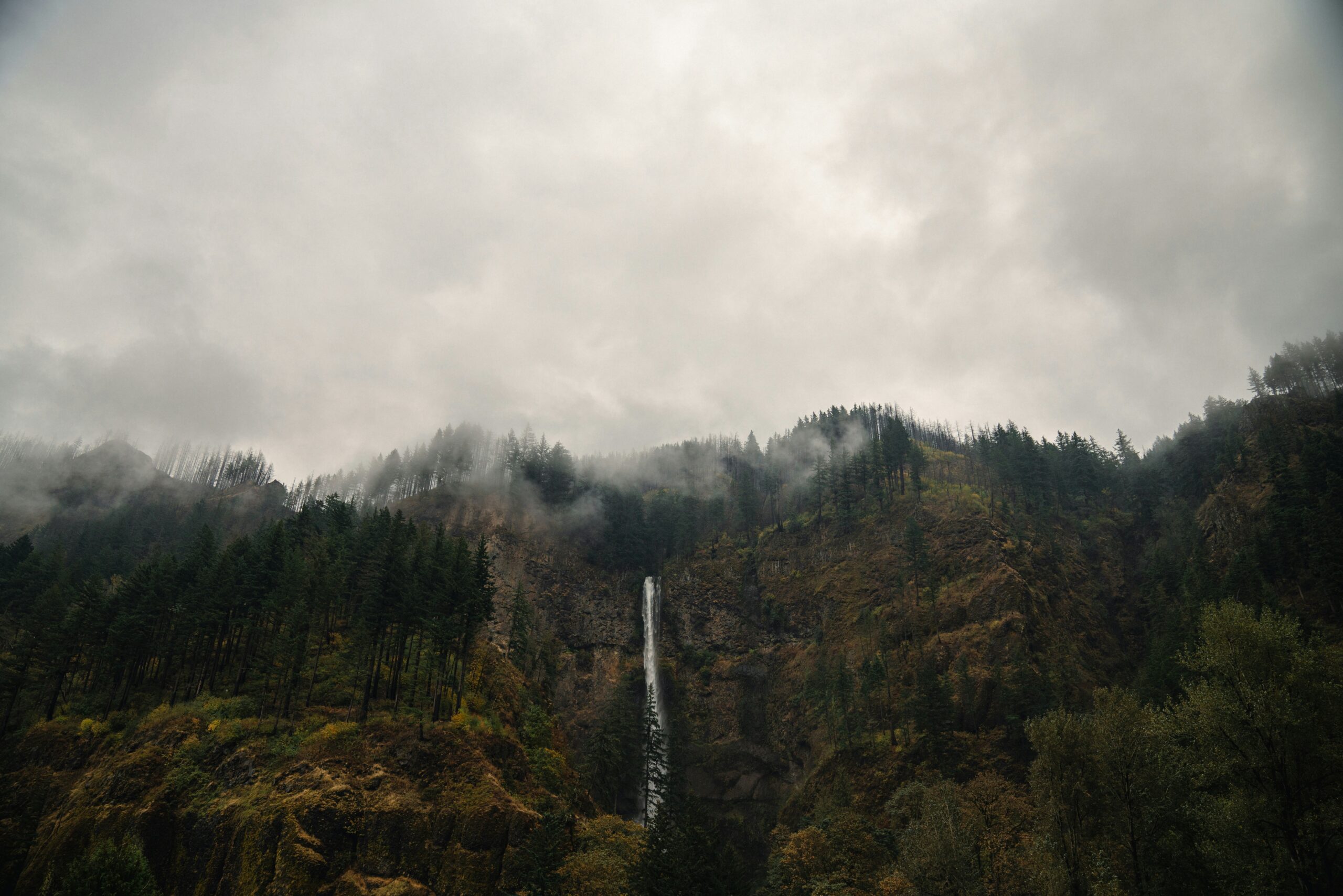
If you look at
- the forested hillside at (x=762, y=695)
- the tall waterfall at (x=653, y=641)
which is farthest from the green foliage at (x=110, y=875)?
the tall waterfall at (x=653, y=641)

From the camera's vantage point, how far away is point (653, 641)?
129 m

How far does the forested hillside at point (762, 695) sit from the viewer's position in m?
40.9

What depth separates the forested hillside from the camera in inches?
1610

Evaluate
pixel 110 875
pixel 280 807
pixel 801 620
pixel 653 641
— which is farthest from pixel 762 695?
pixel 110 875

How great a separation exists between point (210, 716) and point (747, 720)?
78.6 meters

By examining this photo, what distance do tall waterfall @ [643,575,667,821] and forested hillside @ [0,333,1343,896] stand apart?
2.04 meters

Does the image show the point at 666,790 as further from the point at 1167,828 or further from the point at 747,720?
the point at 747,720

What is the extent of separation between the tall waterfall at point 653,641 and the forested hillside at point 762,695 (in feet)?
6.69

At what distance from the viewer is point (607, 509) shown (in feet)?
501

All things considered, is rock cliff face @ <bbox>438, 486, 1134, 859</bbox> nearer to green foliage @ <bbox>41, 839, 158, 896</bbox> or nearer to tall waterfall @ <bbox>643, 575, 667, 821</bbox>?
tall waterfall @ <bbox>643, 575, 667, 821</bbox>

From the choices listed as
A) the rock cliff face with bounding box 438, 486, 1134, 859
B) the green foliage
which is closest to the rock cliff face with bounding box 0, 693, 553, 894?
the green foliage

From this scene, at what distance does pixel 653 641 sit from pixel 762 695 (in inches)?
1074

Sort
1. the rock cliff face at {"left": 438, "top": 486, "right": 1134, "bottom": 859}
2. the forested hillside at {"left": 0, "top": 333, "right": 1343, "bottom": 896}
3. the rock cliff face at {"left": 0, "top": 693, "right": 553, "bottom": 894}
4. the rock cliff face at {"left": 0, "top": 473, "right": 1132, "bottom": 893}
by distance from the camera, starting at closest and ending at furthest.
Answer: the forested hillside at {"left": 0, "top": 333, "right": 1343, "bottom": 896} → the rock cliff face at {"left": 0, "top": 693, "right": 553, "bottom": 894} → the rock cliff face at {"left": 0, "top": 473, "right": 1132, "bottom": 893} → the rock cliff face at {"left": 438, "top": 486, "right": 1134, "bottom": 859}

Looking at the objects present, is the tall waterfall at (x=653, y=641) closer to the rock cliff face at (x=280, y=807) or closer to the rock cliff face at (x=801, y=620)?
the rock cliff face at (x=801, y=620)
